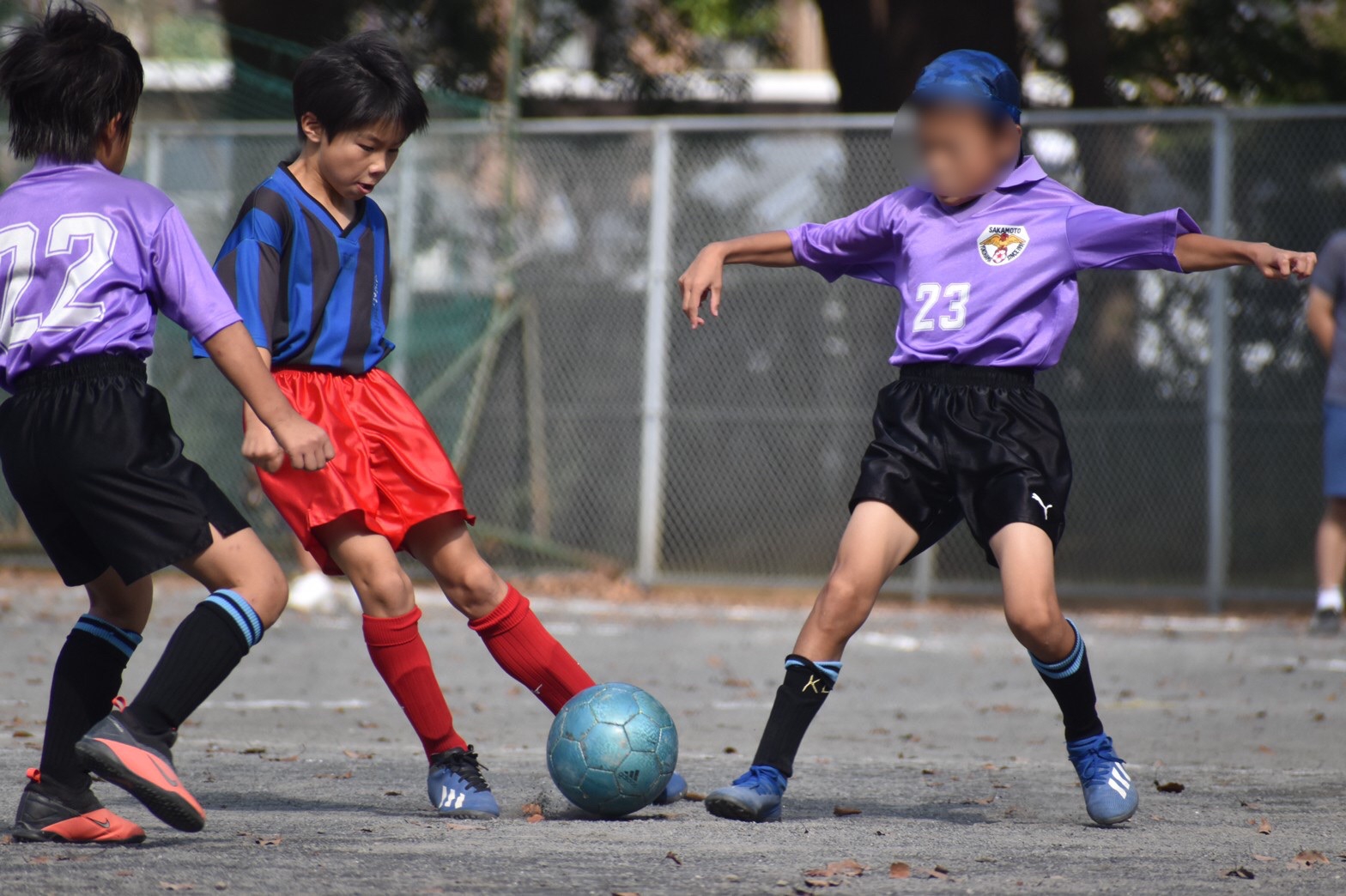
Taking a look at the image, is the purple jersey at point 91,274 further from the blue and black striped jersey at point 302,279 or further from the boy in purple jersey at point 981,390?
the boy in purple jersey at point 981,390

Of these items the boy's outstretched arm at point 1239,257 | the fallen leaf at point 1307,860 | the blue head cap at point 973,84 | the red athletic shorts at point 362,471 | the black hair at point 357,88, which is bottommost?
the fallen leaf at point 1307,860

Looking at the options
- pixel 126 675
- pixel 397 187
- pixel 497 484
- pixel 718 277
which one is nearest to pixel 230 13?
pixel 397 187

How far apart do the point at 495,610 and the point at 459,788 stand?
0.51 metres

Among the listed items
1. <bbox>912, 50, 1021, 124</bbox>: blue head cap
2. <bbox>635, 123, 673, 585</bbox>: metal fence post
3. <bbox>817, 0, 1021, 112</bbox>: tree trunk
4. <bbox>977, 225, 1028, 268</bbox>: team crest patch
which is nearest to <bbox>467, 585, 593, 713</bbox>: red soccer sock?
<bbox>977, 225, 1028, 268</bbox>: team crest patch

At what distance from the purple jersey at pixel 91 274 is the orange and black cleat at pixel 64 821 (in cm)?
95

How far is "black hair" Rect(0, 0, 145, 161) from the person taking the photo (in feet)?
12.0

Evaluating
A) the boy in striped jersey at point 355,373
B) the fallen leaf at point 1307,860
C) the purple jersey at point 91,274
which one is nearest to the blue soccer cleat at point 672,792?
the boy in striped jersey at point 355,373

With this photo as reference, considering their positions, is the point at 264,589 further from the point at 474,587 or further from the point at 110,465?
the point at 474,587

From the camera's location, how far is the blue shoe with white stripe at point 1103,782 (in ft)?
13.7

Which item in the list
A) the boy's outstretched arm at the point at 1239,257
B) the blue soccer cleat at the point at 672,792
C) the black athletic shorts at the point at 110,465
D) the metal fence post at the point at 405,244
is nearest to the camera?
the black athletic shorts at the point at 110,465

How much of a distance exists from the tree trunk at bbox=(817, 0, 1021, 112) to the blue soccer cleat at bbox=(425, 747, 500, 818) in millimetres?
9081

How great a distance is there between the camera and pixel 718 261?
14.9ft

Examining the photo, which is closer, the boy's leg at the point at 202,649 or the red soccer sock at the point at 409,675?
the boy's leg at the point at 202,649

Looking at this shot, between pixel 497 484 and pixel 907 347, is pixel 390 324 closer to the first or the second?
pixel 497 484
